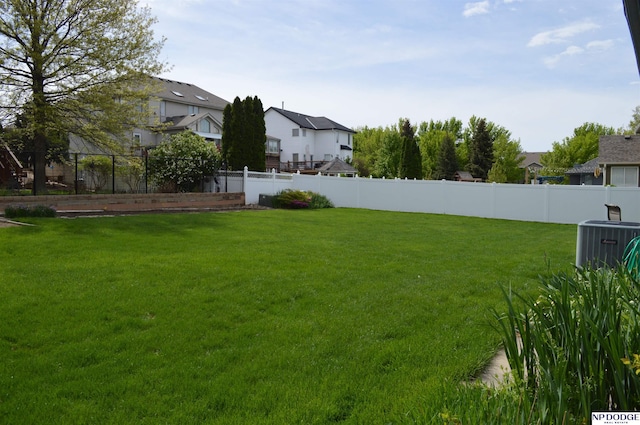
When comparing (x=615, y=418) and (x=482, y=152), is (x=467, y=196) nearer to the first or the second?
(x=615, y=418)

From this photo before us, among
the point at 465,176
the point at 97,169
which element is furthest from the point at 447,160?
the point at 97,169

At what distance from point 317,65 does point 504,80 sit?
22.6 ft

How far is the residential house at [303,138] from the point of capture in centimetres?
5234

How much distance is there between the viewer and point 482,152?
57.3 meters

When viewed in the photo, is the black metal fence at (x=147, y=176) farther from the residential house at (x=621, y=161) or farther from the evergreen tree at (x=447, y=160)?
the evergreen tree at (x=447, y=160)

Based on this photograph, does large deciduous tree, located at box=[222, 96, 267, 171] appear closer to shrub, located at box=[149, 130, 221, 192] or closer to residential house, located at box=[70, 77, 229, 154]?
shrub, located at box=[149, 130, 221, 192]

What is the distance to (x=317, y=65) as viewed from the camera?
1608 centimetres

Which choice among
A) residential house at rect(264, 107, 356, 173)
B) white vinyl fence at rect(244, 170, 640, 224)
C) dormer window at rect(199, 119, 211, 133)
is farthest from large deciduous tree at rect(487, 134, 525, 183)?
white vinyl fence at rect(244, 170, 640, 224)

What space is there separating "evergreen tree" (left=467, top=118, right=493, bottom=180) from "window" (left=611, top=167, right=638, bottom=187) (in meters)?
30.3

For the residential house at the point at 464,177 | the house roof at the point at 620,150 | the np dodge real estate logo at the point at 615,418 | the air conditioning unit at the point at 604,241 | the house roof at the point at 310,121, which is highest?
the house roof at the point at 310,121

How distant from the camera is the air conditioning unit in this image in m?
5.98

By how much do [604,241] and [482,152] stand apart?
54259 mm

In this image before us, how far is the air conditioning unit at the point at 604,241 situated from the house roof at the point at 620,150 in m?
23.1

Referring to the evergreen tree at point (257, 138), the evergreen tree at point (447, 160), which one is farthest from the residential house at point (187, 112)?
the evergreen tree at point (447, 160)
